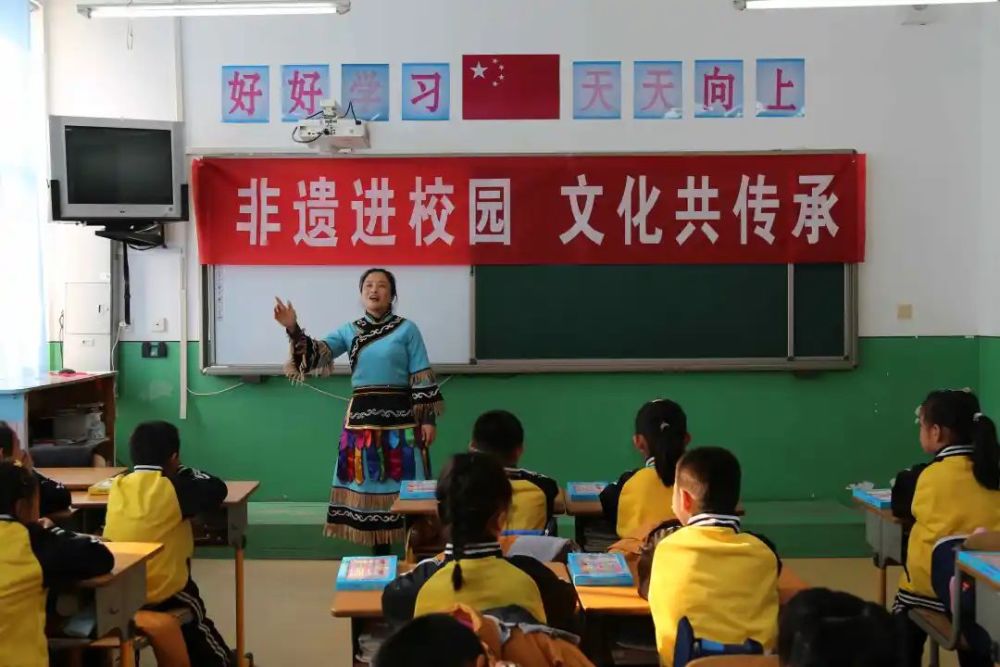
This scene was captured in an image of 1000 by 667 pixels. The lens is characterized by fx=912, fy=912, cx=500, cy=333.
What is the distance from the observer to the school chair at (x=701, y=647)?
1875 mm

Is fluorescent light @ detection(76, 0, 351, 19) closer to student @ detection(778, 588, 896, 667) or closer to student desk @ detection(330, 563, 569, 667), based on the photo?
student desk @ detection(330, 563, 569, 667)

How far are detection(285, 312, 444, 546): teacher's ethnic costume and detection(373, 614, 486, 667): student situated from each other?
Result: 2.84 m

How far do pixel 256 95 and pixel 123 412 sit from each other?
6.37 feet

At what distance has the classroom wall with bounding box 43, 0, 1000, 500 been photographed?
→ 5.04 meters

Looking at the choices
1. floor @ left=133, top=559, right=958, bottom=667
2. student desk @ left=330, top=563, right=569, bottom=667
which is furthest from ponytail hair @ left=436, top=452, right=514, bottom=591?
floor @ left=133, top=559, right=958, bottom=667

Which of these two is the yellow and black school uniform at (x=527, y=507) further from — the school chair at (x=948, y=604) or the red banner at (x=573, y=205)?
the red banner at (x=573, y=205)

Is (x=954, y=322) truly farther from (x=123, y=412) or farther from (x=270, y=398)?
(x=123, y=412)

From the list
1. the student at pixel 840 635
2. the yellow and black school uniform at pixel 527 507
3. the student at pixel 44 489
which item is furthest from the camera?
the student at pixel 44 489

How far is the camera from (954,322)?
16.7 feet

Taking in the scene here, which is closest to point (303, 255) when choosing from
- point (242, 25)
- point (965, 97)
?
point (242, 25)

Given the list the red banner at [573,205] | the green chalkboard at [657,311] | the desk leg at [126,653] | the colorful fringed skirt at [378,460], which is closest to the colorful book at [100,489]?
the desk leg at [126,653]

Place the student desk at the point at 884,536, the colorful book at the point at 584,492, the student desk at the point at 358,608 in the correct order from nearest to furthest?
the student desk at the point at 358,608
the student desk at the point at 884,536
the colorful book at the point at 584,492

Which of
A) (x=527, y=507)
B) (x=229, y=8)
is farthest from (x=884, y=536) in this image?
(x=229, y=8)

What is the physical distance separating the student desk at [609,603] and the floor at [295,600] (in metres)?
1.43
